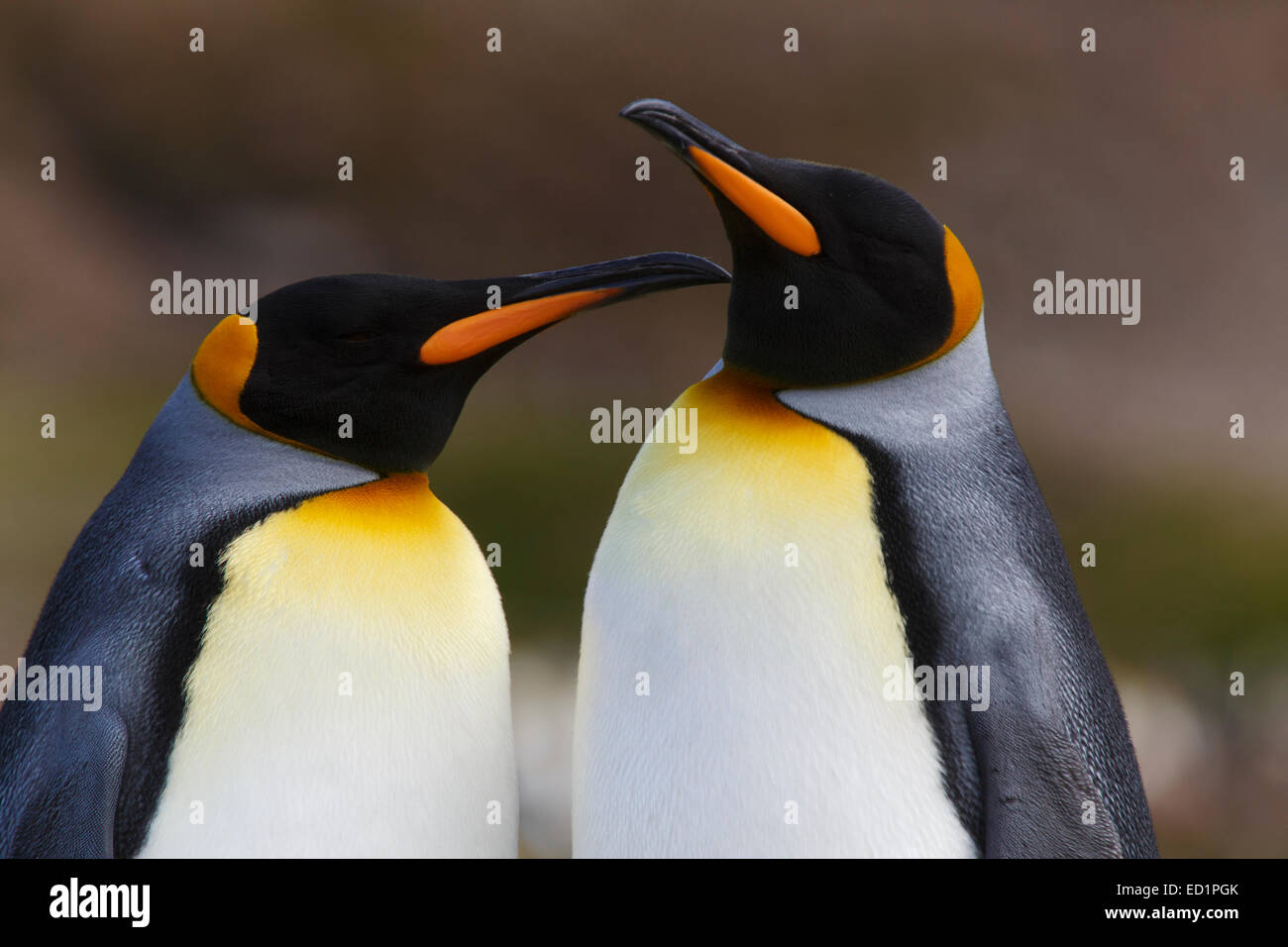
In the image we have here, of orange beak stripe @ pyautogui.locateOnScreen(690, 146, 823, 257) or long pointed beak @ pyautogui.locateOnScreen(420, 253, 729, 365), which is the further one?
long pointed beak @ pyautogui.locateOnScreen(420, 253, 729, 365)

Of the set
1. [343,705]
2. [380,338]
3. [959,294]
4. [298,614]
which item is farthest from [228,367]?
[959,294]

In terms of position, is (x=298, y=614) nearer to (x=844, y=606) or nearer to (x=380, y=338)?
(x=380, y=338)

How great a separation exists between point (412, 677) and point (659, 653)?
1.01ft

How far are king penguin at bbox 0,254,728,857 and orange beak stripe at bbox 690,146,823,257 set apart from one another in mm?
122

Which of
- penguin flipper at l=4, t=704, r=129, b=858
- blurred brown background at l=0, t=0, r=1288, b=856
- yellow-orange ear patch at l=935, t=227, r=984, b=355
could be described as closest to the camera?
penguin flipper at l=4, t=704, r=129, b=858

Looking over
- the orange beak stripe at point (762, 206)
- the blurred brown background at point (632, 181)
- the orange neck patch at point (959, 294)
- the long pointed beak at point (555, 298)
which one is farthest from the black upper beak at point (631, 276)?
the blurred brown background at point (632, 181)

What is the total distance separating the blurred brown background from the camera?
16.2 ft

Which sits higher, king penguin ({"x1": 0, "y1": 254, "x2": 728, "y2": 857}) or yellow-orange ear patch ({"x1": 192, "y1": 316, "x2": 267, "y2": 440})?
yellow-orange ear patch ({"x1": 192, "y1": 316, "x2": 267, "y2": 440})

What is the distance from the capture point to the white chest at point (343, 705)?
1.32 meters

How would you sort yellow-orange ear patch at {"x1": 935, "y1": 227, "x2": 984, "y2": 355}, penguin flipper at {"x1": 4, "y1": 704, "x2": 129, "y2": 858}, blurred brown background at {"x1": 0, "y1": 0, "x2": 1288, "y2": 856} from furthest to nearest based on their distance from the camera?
blurred brown background at {"x1": 0, "y1": 0, "x2": 1288, "y2": 856}, yellow-orange ear patch at {"x1": 935, "y1": 227, "x2": 984, "y2": 355}, penguin flipper at {"x1": 4, "y1": 704, "x2": 129, "y2": 858}

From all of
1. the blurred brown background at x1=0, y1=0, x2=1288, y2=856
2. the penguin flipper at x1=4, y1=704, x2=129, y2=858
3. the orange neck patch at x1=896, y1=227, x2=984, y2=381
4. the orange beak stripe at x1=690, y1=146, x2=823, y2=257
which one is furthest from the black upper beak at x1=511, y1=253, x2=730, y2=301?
the blurred brown background at x1=0, y1=0, x2=1288, y2=856

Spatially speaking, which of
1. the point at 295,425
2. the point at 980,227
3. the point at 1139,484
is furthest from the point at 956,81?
the point at 295,425

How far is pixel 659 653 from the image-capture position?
1348mm

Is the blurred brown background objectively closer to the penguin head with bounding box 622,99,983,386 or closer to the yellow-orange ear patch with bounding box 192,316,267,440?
the yellow-orange ear patch with bounding box 192,316,267,440
